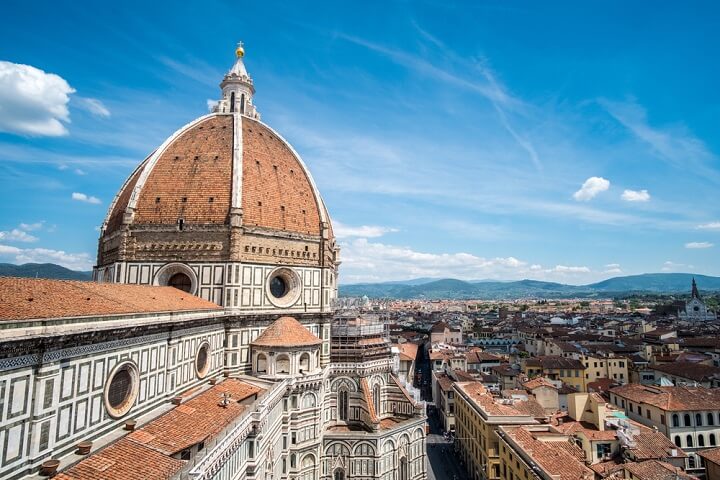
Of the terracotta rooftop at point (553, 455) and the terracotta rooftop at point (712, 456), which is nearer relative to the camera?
the terracotta rooftop at point (553, 455)

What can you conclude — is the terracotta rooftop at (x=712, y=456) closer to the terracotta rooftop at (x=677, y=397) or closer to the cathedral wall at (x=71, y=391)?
the terracotta rooftop at (x=677, y=397)

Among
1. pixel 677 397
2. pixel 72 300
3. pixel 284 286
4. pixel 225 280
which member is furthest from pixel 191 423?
pixel 677 397

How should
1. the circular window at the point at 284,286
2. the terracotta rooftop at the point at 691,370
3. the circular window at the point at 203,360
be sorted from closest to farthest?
the circular window at the point at 203,360 → the circular window at the point at 284,286 → the terracotta rooftop at the point at 691,370

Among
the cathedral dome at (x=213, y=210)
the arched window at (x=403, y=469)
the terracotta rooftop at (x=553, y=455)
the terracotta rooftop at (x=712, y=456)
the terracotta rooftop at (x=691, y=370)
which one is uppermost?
the cathedral dome at (x=213, y=210)

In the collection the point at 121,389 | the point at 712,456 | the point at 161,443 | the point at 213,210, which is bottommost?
the point at 712,456

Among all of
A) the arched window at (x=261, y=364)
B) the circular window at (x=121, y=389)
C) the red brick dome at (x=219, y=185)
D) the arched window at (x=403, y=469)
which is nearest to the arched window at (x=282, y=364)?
the arched window at (x=261, y=364)

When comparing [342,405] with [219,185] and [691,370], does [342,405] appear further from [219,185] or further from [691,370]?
[691,370]

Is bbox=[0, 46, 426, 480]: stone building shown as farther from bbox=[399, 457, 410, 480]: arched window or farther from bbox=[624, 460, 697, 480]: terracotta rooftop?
bbox=[624, 460, 697, 480]: terracotta rooftop
